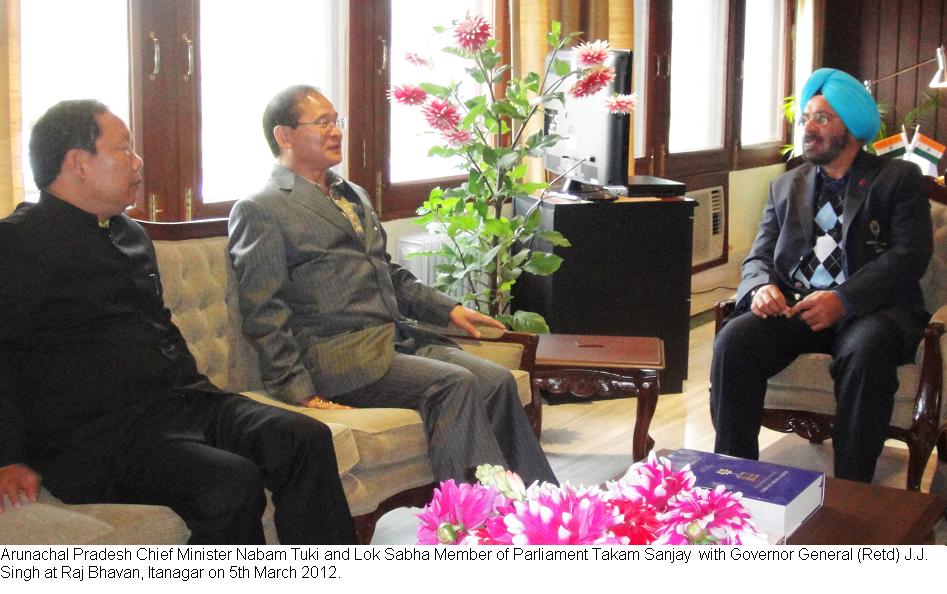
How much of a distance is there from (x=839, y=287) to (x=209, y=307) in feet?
5.76

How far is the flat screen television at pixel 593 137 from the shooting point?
12.5 feet

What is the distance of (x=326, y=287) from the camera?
9.03 feet

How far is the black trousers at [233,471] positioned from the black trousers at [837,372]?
4.47 feet

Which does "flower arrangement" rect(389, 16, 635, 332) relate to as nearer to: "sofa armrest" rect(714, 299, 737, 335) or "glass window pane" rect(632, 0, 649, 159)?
"sofa armrest" rect(714, 299, 737, 335)

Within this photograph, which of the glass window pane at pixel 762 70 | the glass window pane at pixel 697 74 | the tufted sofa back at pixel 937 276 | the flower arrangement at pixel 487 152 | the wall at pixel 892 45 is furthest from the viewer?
the wall at pixel 892 45

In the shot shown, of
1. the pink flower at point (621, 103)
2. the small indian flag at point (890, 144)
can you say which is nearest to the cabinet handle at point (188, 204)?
the pink flower at point (621, 103)

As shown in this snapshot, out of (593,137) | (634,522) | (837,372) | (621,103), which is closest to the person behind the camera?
(634,522)

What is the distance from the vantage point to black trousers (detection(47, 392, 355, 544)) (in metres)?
2.04

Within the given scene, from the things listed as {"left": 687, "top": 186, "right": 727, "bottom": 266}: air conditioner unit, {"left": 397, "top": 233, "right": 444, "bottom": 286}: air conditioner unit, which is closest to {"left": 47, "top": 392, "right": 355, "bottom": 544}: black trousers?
{"left": 397, "top": 233, "right": 444, "bottom": 286}: air conditioner unit

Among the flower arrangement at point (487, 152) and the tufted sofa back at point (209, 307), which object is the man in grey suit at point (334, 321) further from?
the flower arrangement at point (487, 152)

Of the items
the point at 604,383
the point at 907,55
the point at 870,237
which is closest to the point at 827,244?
the point at 870,237

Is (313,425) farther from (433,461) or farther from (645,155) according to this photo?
(645,155)

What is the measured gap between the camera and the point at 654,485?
53.6 inches

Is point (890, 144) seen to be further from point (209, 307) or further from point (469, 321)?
point (209, 307)
